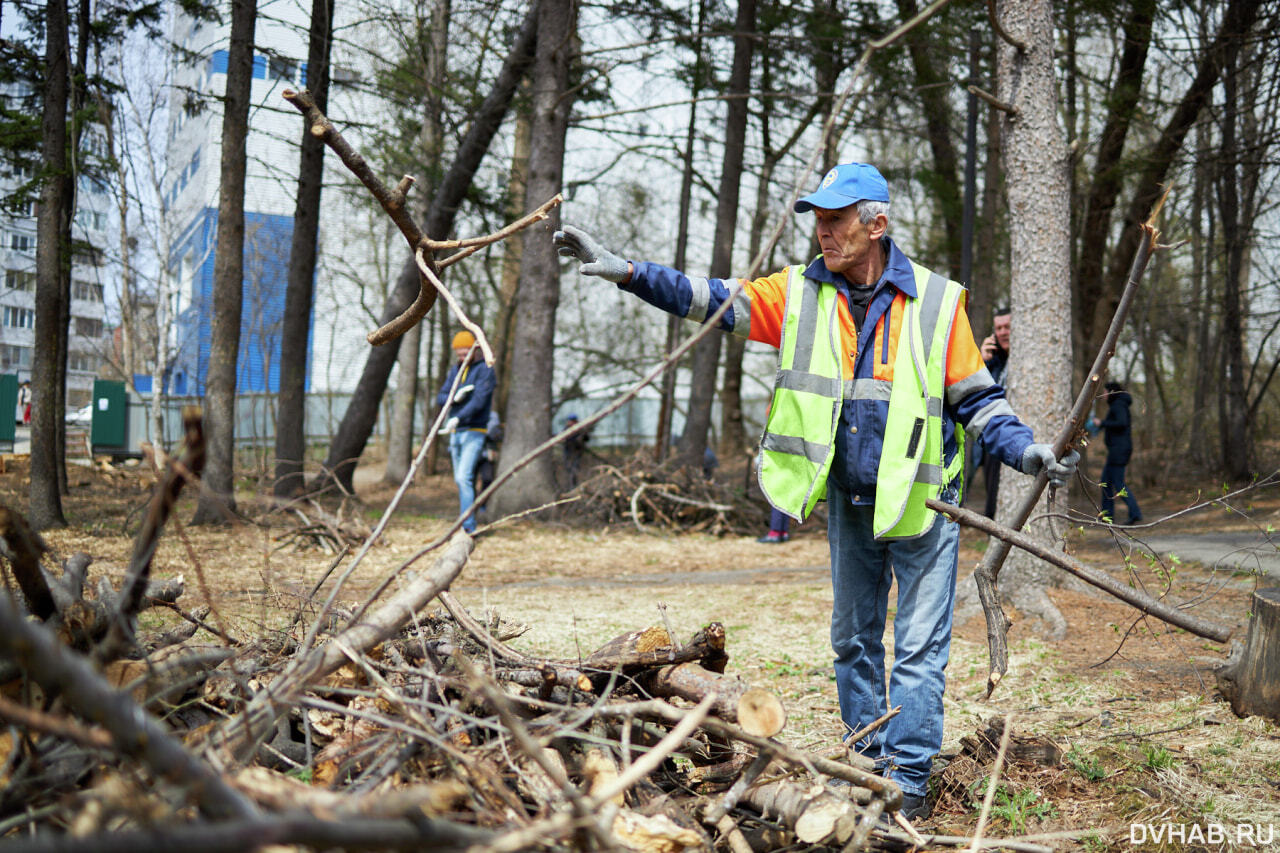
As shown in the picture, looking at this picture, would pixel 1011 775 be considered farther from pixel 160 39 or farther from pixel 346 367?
pixel 346 367

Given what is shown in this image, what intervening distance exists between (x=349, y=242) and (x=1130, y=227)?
1616 cm

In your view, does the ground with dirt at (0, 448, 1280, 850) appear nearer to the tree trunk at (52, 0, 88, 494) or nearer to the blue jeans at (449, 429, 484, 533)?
the blue jeans at (449, 429, 484, 533)

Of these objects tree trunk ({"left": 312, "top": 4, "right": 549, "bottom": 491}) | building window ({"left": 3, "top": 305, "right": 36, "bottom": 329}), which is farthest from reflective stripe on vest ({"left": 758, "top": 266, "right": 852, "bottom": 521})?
building window ({"left": 3, "top": 305, "right": 36, "bottom": 329})

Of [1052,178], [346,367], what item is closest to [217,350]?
[1052,178]

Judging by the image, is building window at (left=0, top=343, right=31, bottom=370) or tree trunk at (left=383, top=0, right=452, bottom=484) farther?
building window at (left=0, top=343, right=31, bottom=370)

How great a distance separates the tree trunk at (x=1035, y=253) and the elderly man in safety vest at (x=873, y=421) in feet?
10.0

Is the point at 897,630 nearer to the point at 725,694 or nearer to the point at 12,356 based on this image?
the point at 725,694

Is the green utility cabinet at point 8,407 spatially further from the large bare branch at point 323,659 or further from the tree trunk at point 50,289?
the large bare branch at point 323,659

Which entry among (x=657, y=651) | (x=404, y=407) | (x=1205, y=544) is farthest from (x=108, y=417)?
(x=657, y=651)

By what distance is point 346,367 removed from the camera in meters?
26.5

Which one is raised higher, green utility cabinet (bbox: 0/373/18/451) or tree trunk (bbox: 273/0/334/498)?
tree trunk (bbox: 273/0/334/498)

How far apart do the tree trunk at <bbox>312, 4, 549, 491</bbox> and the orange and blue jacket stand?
889 centimetres

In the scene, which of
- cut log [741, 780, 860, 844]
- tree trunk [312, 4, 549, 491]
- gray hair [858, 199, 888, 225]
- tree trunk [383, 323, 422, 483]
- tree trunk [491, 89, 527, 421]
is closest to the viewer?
cut log [741, 780, 860, 844]

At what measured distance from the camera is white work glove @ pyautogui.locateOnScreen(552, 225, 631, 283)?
304 cm
